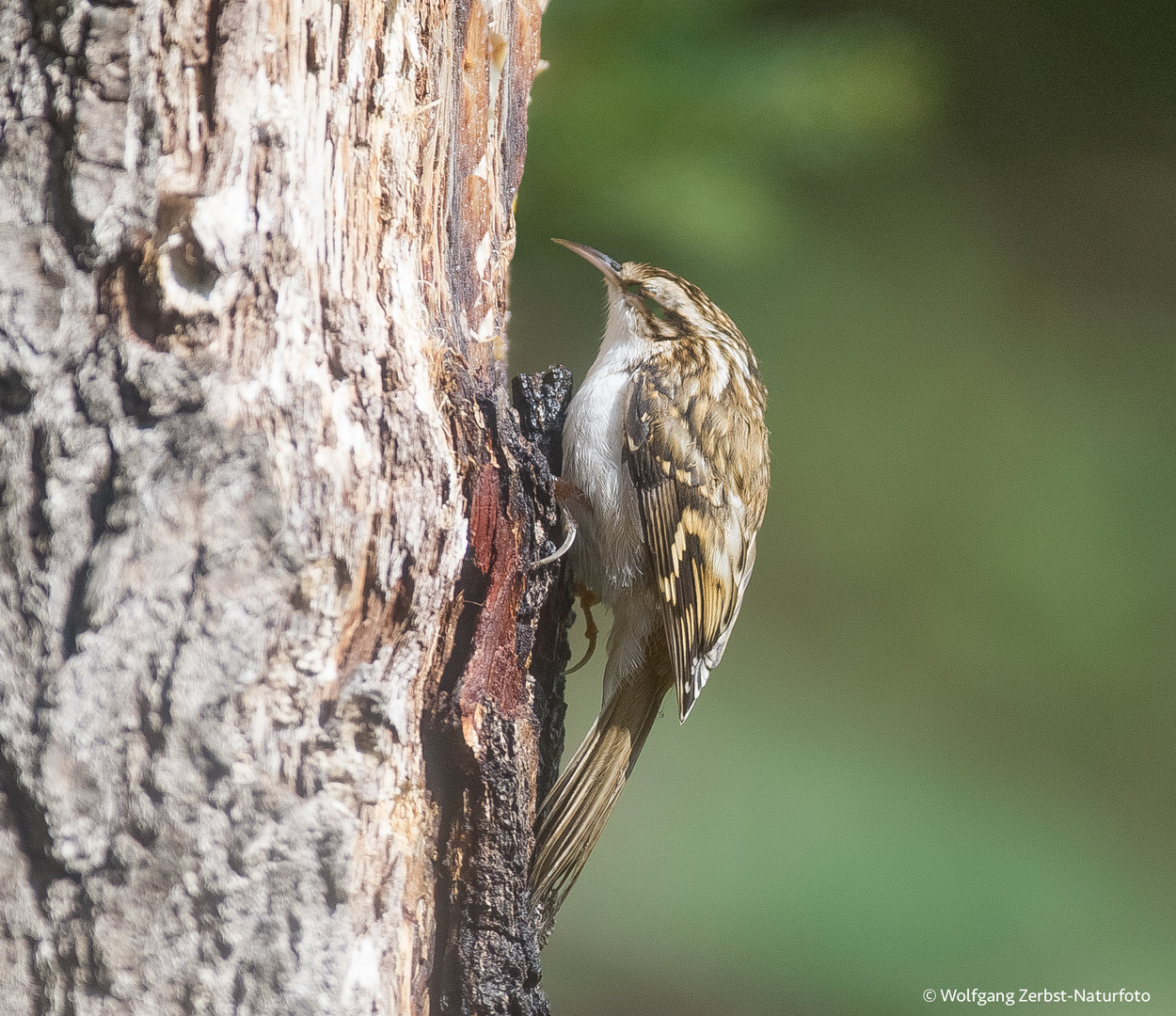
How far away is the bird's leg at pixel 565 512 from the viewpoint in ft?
2.71

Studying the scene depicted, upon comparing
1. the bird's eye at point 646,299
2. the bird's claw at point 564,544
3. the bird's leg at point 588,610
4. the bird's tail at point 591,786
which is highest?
the bird's eye at point 646,299

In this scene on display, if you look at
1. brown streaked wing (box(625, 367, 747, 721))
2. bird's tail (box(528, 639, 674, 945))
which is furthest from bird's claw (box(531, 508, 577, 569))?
bird's tail (box(528, 639, 674, 945))

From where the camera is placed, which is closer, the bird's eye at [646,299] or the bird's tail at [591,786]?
the bird's tail at [591,786]

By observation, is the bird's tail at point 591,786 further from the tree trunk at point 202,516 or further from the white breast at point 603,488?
the tree trunk at point 202,516

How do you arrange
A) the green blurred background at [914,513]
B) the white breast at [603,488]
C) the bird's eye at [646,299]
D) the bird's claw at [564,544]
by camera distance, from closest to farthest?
1. the bird's claw at [564,544]
2. the white breast at [603,488]
3. the bird's eye at [646,299]
4. the green blurred background at [914,513]

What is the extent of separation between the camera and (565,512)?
0.95 meters

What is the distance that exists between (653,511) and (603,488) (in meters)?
0.07

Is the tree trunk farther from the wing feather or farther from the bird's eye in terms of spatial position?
the bird's eye

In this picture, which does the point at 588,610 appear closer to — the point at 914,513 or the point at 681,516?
the point at 681,516

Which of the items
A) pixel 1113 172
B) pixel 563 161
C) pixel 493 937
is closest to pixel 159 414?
pixel 493 937

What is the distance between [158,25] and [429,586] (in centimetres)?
42

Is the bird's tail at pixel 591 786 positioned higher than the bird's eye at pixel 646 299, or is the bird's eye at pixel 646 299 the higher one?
the bird's eye at pixel 646 299

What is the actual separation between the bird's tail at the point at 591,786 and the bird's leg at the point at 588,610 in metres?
0.07

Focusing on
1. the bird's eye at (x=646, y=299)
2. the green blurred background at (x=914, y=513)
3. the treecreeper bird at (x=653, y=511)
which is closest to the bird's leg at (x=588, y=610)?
the treecreeper bird at (x=653, y=511)
